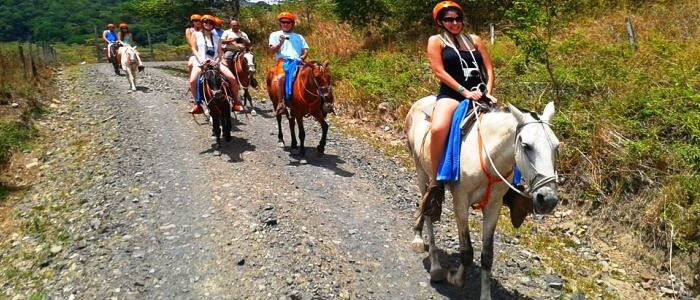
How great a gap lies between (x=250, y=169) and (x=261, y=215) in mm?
2140

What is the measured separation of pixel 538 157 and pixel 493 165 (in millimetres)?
506

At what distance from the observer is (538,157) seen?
338 centimetres

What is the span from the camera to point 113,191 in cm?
739

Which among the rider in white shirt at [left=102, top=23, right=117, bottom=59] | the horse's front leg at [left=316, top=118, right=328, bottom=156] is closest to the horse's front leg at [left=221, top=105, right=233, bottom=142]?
the horse's front leg at [left=316, top=118, right=328, bottom=156]

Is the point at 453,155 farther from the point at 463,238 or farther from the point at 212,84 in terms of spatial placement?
the point at 212,84

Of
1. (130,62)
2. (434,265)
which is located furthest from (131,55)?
(434,265)

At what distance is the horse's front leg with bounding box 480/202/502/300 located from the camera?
14.1ft

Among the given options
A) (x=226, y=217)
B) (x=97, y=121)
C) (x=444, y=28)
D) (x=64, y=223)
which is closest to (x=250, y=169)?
(x=226, y=217)

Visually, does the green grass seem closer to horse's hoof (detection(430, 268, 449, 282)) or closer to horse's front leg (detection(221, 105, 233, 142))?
horse's front leg (detection(221, 105, 233, 142))

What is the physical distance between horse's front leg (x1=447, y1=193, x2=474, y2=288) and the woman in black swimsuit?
23 centimetres

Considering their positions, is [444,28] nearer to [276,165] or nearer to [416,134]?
[416,134]

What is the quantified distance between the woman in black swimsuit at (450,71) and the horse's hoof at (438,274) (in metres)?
0.96

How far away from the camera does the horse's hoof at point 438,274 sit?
4844 millimetres

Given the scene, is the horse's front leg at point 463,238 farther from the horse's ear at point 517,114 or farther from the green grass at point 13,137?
the green grass at point 13,137
